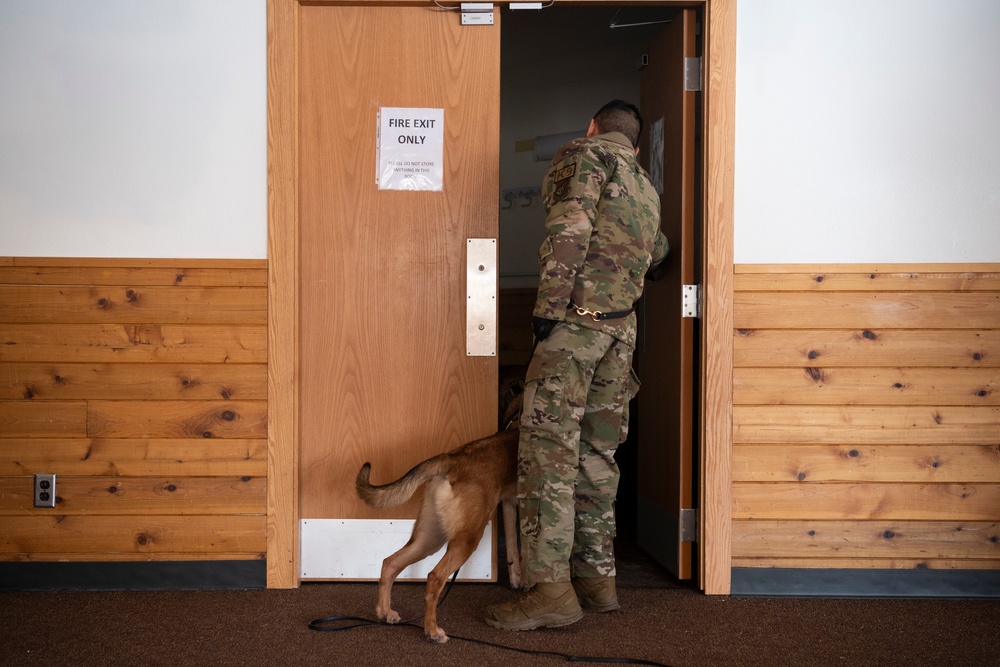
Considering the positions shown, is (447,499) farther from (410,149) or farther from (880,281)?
(880,281)

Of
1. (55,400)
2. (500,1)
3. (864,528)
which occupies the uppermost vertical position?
(500,1)

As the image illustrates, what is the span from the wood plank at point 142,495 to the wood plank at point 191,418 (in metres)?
0.18

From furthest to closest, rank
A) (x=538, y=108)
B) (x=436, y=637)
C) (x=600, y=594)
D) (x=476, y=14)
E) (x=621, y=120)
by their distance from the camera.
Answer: (x=538, y=108), (x=476, y=14), (x=621, y=120), (x=600, y=594), (x=436, y=637)

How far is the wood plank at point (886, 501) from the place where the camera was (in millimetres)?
2768

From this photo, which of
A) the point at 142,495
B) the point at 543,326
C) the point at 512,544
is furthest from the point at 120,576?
the point at 543,326

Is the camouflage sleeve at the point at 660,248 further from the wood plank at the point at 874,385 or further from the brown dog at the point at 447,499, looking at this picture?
the brown dog at the point at 447,499

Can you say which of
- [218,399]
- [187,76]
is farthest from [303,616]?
[187,76]

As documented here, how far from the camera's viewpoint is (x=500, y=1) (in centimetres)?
280

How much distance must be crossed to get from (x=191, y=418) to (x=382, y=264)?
3.08 ft

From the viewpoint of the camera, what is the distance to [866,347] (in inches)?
109

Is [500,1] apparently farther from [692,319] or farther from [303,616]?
[303,616]

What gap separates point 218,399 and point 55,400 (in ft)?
2.03

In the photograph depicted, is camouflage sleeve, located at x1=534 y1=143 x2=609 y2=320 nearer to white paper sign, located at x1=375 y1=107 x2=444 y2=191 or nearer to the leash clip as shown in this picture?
the leash clip

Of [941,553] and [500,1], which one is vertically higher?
[500,1]
